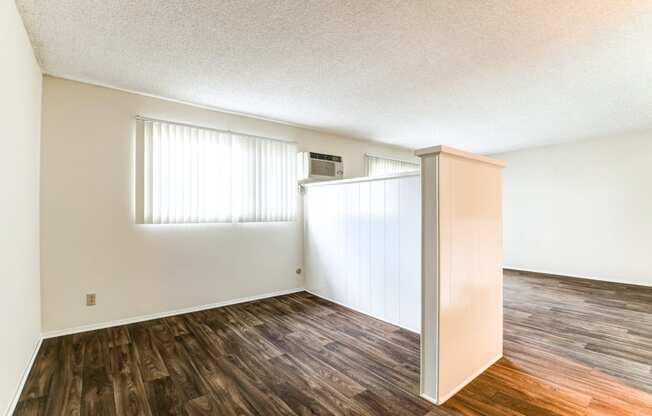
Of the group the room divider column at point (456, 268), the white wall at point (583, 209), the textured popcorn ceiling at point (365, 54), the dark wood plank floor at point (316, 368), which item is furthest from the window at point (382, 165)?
the room divider column at point (456, 268)

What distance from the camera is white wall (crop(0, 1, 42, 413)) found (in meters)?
1.61

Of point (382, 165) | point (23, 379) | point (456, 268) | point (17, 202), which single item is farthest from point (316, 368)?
point (382, 165)

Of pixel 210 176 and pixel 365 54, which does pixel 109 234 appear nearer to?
pixel 210 176

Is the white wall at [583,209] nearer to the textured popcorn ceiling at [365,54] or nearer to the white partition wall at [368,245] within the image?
→ the textured popcorn ceiling at [365,54]

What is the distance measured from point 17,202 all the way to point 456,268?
9.51 feet

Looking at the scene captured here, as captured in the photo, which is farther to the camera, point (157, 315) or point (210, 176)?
point (210, 176)

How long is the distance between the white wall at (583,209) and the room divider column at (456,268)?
413cm

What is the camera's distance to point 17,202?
75.2 inches

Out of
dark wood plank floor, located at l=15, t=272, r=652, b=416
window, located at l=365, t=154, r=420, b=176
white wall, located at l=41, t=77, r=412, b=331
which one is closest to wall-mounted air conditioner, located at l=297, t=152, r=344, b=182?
white wall, located at l=41, t=77, r=412, b=331

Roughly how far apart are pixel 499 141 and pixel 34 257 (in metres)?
6.39

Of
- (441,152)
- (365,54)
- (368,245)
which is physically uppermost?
(365,54)

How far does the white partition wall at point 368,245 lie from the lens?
282 centimetres

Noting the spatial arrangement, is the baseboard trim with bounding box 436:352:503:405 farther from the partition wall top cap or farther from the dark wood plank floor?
the partition wall top cap

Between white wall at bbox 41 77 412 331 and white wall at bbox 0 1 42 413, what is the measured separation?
7.6 inches
